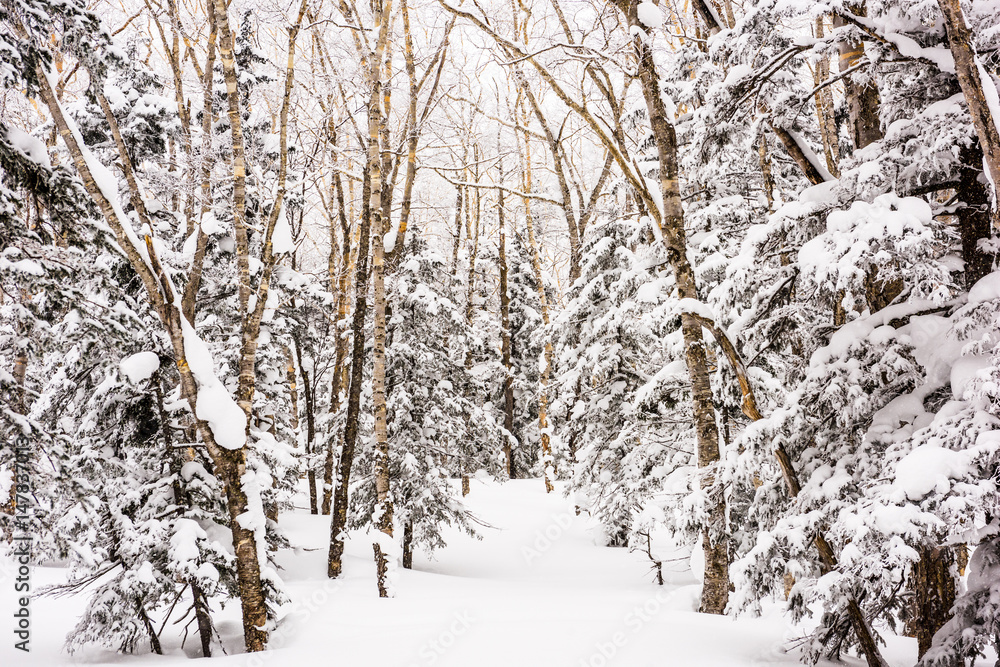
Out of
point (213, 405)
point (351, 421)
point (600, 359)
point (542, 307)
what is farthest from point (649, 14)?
point (542, 307)

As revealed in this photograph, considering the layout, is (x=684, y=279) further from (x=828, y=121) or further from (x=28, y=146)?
(x=828, y=121)

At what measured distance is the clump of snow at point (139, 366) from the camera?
22.9 feet

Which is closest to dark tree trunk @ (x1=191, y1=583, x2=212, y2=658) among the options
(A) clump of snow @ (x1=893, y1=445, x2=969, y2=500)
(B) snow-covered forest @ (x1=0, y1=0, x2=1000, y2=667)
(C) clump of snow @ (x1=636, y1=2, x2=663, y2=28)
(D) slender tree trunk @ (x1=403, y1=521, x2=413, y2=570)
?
(B) snow-covered forest @ (x1=0, y1=0, x2=1000, y2=667)

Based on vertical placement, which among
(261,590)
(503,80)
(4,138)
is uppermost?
(503,80)

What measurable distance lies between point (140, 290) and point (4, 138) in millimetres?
3745

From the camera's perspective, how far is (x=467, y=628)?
609cm

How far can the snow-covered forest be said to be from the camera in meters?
4.40

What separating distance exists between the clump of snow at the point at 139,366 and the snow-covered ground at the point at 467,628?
3071mm

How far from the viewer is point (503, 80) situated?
63.2 feet

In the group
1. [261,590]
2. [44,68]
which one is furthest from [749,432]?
[44,68]

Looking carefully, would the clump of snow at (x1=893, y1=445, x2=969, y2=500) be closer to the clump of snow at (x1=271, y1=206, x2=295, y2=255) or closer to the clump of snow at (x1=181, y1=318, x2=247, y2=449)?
the clump of snow at (x1=181, y1=318, x2=247, y2=449)

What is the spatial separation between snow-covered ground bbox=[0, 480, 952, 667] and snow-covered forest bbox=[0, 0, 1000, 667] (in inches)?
2.7

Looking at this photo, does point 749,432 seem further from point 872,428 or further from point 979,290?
point 979,290

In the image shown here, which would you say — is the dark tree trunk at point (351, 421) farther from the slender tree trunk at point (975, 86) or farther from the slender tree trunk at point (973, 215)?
the slender tree trunk at point (975, 86)
